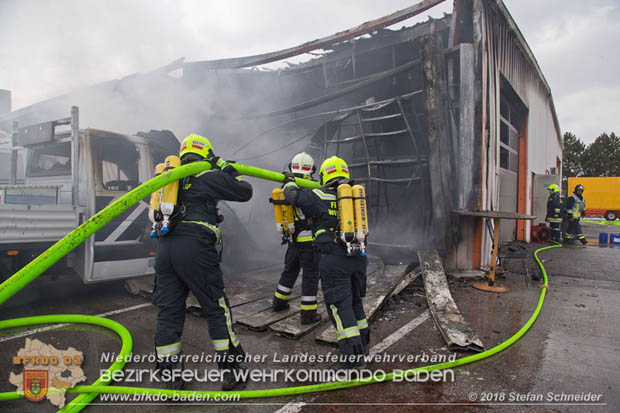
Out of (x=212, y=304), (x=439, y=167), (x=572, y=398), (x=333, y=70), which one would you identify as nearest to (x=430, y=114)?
(x=439, y=167)

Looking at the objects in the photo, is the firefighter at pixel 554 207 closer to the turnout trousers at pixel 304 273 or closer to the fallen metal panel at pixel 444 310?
the fallen metal panel at pixel 444 310

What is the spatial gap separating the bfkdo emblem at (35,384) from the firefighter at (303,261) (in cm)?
229

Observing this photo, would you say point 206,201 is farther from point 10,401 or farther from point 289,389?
point 10,401

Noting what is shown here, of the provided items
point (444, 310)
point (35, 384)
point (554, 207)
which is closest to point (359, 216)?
point (444, 310)

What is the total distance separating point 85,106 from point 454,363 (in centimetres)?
936

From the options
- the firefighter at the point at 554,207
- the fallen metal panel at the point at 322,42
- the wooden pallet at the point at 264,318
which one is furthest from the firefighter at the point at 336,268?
the firefighter at the point at 554,207

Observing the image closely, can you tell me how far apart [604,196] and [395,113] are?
22749mm

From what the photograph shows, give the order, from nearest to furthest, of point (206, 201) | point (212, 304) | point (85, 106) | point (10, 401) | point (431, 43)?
point (10, 401), point (212, 304), point (206, 201), point (431, 43), point (85, 106)

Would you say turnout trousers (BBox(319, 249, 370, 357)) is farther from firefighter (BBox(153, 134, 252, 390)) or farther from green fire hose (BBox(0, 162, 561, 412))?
firefighter (BBox(153, 134, 252, 390))

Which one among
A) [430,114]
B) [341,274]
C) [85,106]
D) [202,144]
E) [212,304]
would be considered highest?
[85,106]

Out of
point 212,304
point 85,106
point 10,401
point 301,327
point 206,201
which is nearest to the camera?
point 10,401

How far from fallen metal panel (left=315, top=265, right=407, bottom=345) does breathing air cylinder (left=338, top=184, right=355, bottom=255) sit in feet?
3.67

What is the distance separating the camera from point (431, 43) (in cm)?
601

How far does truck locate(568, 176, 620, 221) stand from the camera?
21469 millimetres
